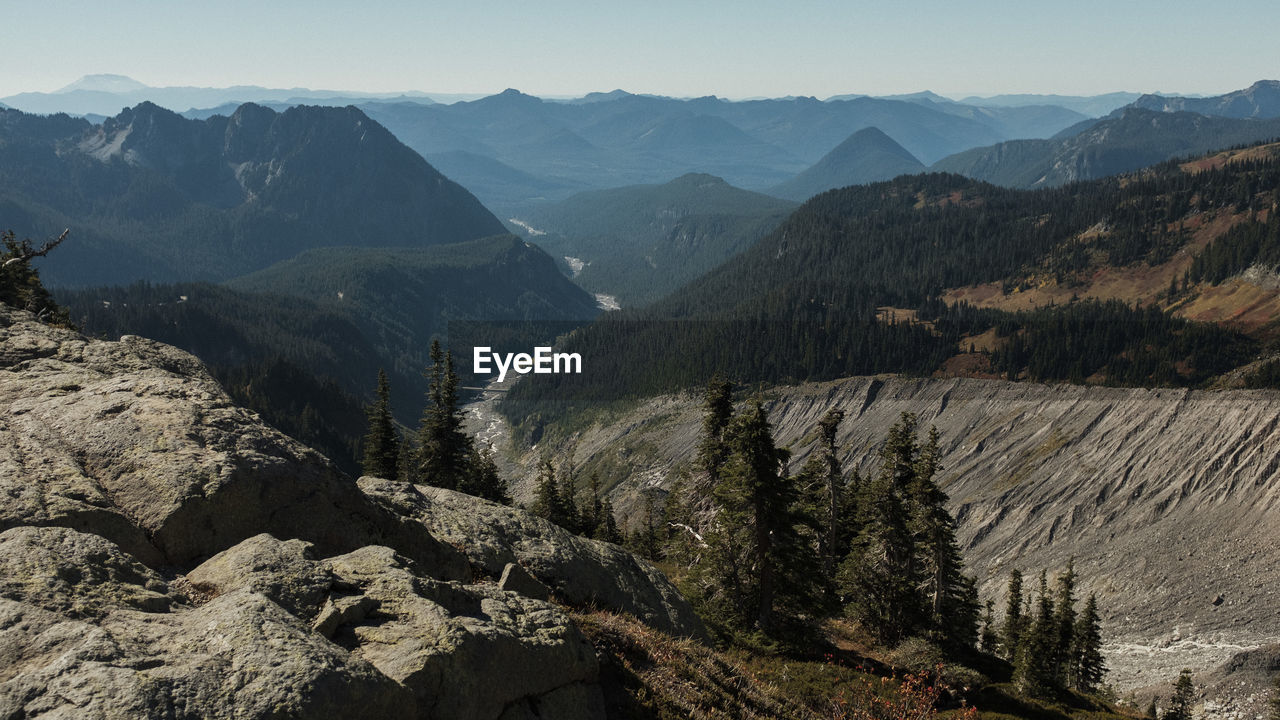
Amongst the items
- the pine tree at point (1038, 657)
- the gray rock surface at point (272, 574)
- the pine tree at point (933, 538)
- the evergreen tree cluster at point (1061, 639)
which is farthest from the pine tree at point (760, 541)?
the evergreen tree cluster at point (1061, 639)

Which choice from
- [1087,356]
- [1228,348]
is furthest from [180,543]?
[1228,348]

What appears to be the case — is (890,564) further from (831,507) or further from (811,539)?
(831,507)

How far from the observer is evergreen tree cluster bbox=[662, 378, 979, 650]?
30.6 m

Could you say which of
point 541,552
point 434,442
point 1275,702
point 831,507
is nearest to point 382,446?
point 434,442

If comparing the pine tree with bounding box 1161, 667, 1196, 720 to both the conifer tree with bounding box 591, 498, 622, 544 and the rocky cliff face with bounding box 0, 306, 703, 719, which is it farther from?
the rocky cliff face with bounding box 0, 306, 703, 719

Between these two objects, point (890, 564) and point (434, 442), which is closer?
point (890, 564)

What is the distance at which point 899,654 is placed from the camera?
34.0 m

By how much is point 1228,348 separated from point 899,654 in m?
191

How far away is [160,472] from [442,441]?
45.5 m

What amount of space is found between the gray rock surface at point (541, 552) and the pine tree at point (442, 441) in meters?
35.7

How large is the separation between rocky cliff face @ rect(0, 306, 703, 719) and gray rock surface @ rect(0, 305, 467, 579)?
0.04 metres

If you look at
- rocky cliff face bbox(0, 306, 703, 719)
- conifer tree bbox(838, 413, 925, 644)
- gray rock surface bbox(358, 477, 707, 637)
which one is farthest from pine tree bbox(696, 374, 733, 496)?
rocky cliff face bbox(0, 306, 703, 719)

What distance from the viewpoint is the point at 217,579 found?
1150 centimetres

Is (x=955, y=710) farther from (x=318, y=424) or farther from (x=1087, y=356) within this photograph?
(x=1087, y=356)
